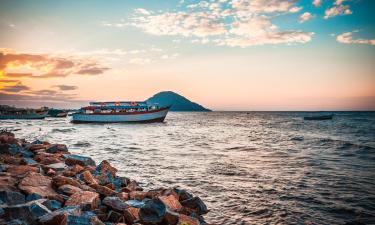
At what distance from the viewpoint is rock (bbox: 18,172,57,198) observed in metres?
7.01

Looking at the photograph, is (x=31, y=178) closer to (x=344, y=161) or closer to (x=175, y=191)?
(x=175, y=191)

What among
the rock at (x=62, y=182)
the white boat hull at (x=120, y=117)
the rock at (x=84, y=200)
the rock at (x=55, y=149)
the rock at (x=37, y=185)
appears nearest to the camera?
the rock at (x=84, y=200)


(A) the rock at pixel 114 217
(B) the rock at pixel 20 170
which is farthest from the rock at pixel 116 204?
(B) the rock at pixel 20 170

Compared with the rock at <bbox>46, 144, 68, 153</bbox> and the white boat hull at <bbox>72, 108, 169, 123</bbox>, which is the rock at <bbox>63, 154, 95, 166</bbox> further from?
the white boat hull at <bbox>72, 108, 169, 123</bbox>

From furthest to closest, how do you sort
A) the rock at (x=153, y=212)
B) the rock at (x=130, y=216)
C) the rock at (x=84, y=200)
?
the rock at (x=84, y=200) < the rock at (x=130, y=216) < the rock at (x=153, y=212)

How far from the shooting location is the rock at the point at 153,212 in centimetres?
623

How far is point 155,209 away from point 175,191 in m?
2.29

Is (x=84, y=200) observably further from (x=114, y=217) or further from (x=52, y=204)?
(x=114, y=217)

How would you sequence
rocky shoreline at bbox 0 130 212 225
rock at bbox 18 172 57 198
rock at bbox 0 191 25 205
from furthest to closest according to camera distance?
rock at bbox 18 172 57 198 < rock at bbox 0 191 25 205 < rocky shoreline at bbox 0 130 212 225

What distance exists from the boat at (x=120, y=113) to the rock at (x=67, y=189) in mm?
55415

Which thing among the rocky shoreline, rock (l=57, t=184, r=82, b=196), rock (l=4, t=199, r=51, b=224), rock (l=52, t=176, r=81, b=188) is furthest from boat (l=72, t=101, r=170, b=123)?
rock (l=4, t=199, r=51, b=224)

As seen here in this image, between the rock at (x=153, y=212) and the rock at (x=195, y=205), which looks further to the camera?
the rock at (x=195, y=205)

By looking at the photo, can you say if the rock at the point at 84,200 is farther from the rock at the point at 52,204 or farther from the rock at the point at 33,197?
the rock at the point at 33,197

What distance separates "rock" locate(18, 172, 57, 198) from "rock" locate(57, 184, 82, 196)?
6.9 inches
